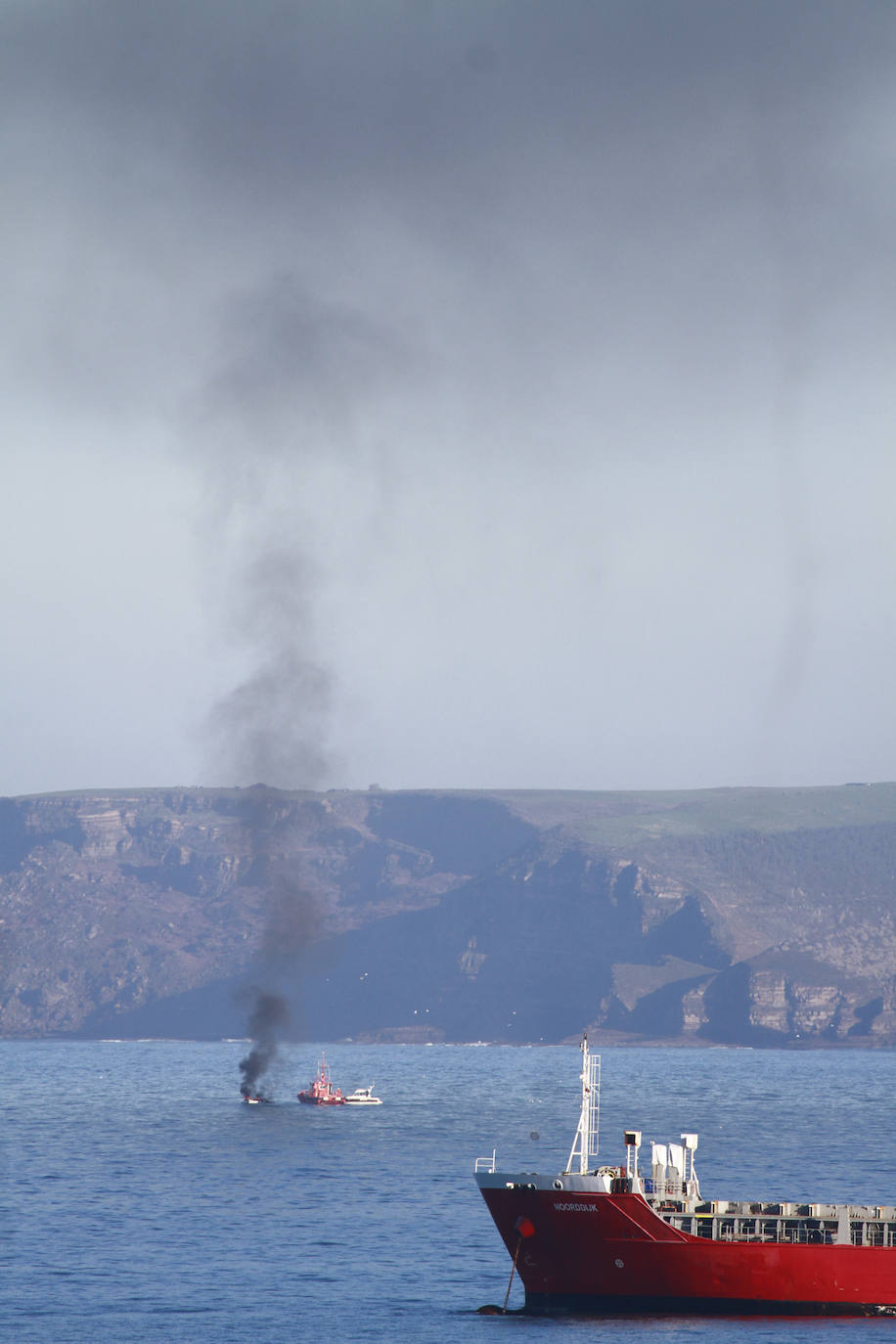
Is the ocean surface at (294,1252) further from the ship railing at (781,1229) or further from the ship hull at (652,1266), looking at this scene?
the ship railing at (781,1229)

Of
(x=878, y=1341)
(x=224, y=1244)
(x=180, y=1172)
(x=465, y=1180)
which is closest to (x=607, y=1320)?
(x=878, y=1341)

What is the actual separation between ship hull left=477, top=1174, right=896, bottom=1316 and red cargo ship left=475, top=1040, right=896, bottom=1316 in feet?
0.20

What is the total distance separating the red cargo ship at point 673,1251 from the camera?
336 feet

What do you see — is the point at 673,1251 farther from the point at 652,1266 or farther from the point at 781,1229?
the point at 781,1229

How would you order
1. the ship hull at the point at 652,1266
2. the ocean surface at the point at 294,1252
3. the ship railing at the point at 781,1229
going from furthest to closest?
the ship railing at the point at 781,1229 < the ship hull at the point at 652,1266 < the ocean surface at the point at 294,1252

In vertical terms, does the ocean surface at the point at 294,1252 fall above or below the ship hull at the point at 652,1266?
below

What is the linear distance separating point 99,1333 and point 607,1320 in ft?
100

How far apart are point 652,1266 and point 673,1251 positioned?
1548 millimetres

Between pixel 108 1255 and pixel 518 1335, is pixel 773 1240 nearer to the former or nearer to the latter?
pixel 518 1335

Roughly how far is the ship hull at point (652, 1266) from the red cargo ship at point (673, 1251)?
0.20 ft

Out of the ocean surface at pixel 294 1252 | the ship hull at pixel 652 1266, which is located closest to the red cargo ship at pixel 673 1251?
the ship hull at pixel 652 1266

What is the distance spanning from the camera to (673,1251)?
102 m

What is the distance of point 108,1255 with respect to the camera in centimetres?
12862

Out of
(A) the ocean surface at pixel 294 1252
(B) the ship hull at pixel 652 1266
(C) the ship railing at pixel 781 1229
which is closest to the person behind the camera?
(A) the ocean surface at pixel 294 1252
